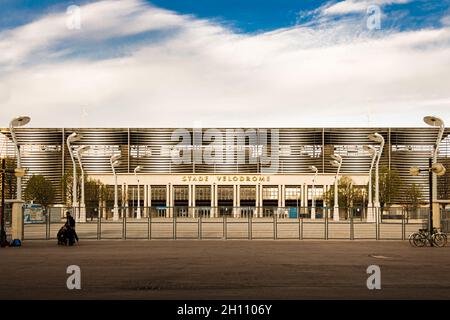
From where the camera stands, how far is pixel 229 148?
137125 mm

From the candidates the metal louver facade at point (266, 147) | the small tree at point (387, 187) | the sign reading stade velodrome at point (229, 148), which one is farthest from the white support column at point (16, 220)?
the sign reading stade velodrome at point (229, 148)

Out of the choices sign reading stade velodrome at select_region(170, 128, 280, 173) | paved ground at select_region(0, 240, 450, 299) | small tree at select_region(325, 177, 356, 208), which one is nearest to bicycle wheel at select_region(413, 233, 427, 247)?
paved ground at select_region(0, 240, 450, 299)

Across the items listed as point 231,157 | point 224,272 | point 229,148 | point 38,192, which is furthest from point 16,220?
point 229,148

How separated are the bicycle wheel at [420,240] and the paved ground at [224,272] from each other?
164 cm

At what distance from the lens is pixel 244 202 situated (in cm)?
13400

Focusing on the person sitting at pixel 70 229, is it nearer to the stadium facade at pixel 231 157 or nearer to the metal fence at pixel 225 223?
the metal fence at pixel 225 223

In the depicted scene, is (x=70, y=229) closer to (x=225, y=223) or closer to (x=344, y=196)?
(x=225, y=223)

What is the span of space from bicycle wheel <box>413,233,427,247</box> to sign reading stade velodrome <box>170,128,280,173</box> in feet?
340

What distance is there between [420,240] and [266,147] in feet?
348

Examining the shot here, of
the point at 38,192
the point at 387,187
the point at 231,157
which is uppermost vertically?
the point at 231,157

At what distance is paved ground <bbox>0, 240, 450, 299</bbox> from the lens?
15109 mm
